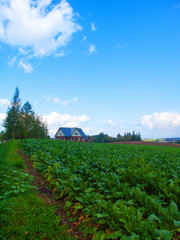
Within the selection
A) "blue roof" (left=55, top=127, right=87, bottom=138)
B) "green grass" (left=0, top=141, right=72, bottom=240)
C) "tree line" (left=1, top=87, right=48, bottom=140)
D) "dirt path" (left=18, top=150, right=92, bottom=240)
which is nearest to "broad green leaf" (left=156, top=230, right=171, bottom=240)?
"dirt path" (left=18, top=150, right=92, bottom=240)

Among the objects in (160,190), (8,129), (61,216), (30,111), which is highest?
(30,111)

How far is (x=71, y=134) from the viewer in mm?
57219

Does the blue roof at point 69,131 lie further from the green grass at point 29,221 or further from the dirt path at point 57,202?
the green grass at point 29,221

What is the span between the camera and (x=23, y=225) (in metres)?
2.40

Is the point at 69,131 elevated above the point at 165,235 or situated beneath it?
elevated above

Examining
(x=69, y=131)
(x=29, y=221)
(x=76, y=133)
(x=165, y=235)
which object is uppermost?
(x=69, y=131)

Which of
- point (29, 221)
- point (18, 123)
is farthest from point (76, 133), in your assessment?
point (29, 221)

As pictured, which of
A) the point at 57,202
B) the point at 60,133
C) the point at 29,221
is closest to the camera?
the point at 29,221

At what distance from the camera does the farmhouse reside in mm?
A: 56688

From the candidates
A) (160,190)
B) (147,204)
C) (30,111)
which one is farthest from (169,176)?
(30,111)

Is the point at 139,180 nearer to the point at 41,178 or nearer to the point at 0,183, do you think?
the point at 41,178

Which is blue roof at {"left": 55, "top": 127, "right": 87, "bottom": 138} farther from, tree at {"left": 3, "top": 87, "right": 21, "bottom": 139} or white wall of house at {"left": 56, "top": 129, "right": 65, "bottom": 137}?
tree at {"left": 3, "top": 87, "right": 21, "bottom": 139}

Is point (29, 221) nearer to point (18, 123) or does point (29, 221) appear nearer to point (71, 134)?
point (18, 123)

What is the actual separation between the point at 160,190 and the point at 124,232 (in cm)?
176
